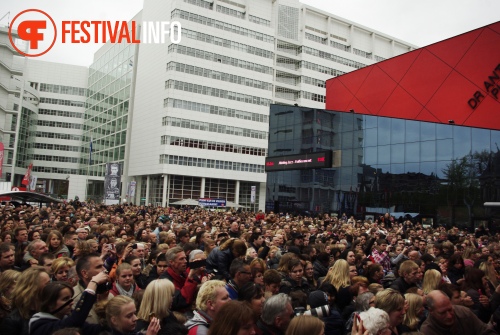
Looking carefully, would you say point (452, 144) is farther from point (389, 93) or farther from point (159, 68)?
point (159, 68)

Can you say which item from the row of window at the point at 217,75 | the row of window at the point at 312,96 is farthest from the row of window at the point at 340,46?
the row of window at the point at 217,75

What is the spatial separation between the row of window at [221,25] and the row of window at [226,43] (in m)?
1.87

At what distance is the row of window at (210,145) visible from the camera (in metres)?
55.8

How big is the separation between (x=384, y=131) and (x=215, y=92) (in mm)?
32710

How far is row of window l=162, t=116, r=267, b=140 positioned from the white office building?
16 centimetres

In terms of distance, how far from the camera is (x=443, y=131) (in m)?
28.4

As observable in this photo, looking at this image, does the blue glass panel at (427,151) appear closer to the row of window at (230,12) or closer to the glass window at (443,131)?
the glass window at (443,131)

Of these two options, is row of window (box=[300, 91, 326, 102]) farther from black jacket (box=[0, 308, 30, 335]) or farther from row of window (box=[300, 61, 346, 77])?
black jacket (box=[0, 308, 30, 335])

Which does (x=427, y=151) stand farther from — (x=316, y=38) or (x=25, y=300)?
(x=316, y=38)

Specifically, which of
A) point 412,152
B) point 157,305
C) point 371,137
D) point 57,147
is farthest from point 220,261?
point 57,147

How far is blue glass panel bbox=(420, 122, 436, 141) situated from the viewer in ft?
95.6

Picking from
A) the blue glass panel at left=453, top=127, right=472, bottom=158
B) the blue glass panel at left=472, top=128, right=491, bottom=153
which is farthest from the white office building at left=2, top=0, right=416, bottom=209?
the blue glass panel at left=472, top=128, right=491, bottom=153

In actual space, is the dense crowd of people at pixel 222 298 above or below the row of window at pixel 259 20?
below

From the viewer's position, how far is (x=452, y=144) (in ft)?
90.9
